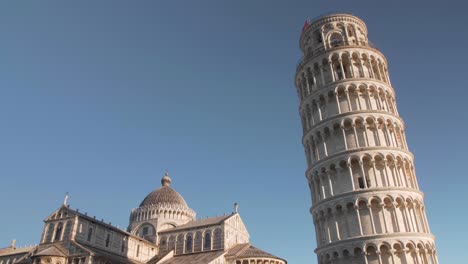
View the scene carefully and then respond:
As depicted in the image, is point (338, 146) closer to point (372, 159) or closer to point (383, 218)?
point (372, 159)

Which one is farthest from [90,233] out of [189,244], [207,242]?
[207,242]

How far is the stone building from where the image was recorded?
4450 cm

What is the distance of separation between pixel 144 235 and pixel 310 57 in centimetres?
4245

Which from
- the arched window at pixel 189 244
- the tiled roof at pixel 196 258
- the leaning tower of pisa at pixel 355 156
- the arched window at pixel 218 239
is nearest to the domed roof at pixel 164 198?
the arched window at pixel 189 244

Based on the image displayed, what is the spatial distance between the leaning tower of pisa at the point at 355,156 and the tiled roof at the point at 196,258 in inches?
806

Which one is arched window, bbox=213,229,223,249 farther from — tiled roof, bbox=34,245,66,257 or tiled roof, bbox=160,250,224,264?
tiled roof, bbox=34,245,66,257

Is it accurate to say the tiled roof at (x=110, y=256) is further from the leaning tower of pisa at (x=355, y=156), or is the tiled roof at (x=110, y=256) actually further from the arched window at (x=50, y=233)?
the leaning tower of pisa at (x=355, y=156)

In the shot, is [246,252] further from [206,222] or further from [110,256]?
[110,256]

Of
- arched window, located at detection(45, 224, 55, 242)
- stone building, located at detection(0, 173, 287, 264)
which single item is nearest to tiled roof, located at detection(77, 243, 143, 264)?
stone building, located at detection(0, 173, 287, 264)

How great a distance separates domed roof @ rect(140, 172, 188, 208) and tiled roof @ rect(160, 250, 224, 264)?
45.3 feet

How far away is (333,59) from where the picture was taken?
36.2 meters

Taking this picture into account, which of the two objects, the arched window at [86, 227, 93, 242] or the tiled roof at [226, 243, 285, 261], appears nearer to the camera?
the tiled roof at [226, 243, 285, 261]

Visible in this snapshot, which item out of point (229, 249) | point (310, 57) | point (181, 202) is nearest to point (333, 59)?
point (310, 57)

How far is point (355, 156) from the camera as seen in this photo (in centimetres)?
3097
